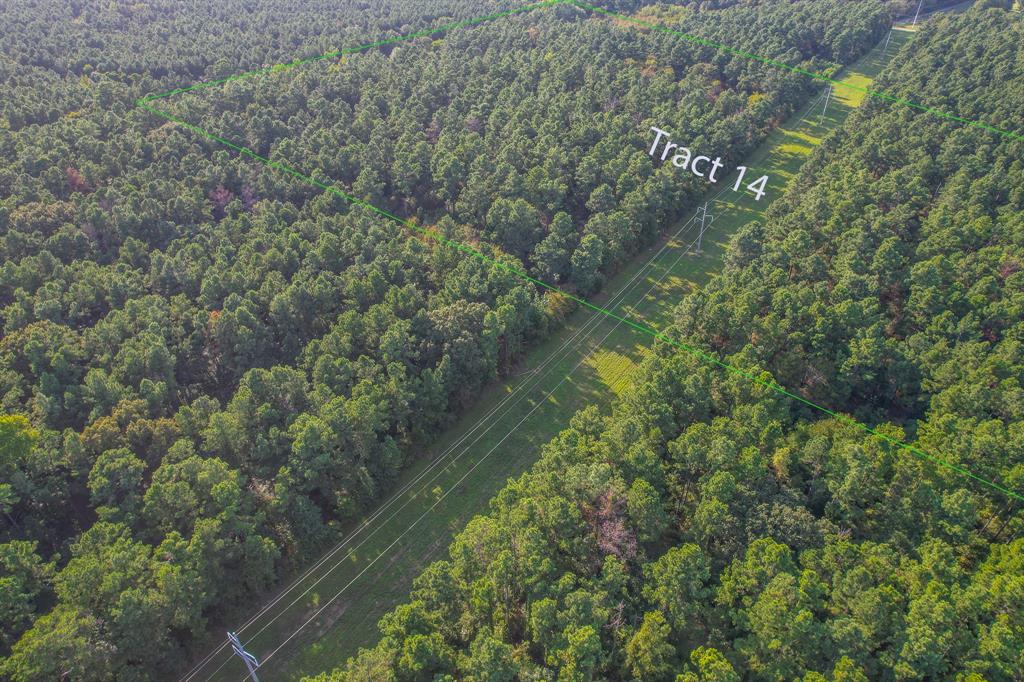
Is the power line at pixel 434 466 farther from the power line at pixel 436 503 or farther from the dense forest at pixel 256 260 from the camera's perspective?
the power line at pixel 436 503

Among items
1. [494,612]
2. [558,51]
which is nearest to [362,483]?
[494,612]

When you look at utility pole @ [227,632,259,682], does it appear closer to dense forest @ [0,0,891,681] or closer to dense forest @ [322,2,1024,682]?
dense forest @ [0,0,891,681]

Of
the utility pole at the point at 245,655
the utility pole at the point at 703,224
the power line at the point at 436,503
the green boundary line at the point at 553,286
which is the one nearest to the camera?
the utility pole at the point at 245,655

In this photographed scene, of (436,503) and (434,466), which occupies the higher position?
(434,466)

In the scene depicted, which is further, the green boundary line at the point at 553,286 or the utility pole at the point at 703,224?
the utility pole at the point at 703,224

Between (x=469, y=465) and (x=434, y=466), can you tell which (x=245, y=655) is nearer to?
(x=434, y=466)

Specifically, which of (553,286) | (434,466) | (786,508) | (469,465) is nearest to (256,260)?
(434,466)

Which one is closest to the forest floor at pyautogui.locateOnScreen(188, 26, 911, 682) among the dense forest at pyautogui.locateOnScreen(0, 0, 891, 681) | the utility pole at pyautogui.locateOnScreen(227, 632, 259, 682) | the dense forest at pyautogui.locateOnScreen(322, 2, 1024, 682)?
the dense forest at pyautogui.locateOnScreen(0, 0, 891, 681)

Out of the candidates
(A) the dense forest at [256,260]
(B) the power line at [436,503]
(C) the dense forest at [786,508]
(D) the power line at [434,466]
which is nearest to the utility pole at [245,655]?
(B) the power line at [436,503]
